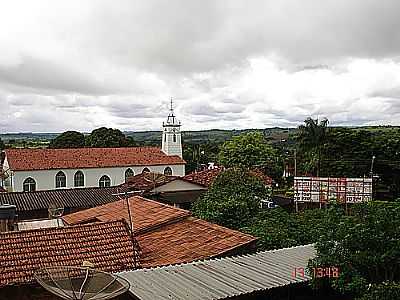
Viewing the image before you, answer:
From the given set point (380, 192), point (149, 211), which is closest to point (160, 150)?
point (380, 192)

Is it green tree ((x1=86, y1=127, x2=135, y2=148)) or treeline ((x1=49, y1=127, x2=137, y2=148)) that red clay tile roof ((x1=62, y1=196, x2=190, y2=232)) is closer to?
green tree ((x1=86, y1=127, x2=135, y2=148))

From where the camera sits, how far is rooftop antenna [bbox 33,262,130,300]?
6250 millimetres

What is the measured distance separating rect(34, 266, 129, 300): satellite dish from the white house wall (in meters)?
34.4

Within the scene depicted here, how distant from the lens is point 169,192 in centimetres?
2814

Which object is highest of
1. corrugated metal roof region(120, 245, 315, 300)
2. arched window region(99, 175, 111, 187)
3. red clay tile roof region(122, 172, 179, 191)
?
corrugated metal roof region(120, 245, 315, 300)

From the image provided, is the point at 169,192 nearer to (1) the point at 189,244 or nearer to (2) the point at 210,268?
(1) the point at 189,244

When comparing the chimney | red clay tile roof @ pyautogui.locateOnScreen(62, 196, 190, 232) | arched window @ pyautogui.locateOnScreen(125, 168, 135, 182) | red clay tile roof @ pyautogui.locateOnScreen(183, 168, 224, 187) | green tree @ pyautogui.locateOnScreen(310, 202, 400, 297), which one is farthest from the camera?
arched window @ pyautogui.locateOnScreen(125, 168, 135, 182)

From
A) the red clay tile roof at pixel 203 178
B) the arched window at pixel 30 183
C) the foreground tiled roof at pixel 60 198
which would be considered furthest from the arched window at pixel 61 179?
the red clay tile roof at pixel 203 178

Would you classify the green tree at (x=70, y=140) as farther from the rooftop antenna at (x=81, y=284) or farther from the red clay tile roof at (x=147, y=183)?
the rooftop antenna at (x=81, y=284)

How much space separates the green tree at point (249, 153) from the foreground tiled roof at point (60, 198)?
19.1 metres

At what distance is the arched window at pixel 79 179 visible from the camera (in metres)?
41.4

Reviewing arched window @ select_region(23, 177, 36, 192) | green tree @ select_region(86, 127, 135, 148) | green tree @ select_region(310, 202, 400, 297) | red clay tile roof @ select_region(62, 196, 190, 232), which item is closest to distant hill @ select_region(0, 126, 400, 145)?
green tree @ select_region(86, 127, 135, 148)

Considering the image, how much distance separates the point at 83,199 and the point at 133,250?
17.2 m
